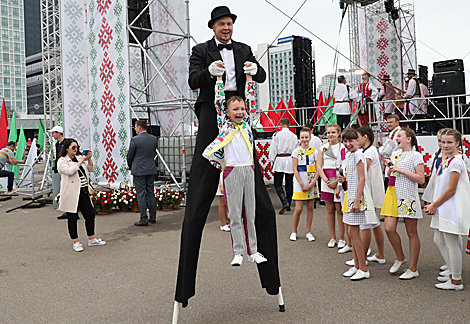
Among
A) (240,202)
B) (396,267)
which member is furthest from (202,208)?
(396,267)

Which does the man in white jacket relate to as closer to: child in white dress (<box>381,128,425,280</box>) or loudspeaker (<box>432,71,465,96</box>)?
child in white dress (<box>381,128,425,280</box>)

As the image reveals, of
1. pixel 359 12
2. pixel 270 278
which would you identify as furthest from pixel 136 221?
pixel 359 12

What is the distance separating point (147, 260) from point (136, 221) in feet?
9.48

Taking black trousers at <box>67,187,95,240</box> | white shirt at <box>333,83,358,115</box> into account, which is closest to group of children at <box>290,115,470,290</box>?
black trousers at <box>67,187,95,240</box>

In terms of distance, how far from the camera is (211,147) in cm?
309

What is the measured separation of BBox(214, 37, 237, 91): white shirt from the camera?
3191 mm

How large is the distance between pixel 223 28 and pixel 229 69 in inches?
11.7

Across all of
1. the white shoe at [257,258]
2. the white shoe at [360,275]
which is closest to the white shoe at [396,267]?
the white shoe at [360,275]

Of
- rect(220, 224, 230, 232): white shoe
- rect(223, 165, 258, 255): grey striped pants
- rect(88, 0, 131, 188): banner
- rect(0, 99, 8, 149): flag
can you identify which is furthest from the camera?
rect(0, 99, 8, 149): flag

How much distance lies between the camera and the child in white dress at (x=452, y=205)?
3.90m

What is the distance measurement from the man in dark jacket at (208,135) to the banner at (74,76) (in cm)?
918

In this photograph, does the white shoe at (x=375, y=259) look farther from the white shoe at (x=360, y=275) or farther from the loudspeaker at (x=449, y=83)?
the loudspeaker at (x=449, y=83)

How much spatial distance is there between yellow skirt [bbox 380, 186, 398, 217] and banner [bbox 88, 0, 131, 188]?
6956 millimetres

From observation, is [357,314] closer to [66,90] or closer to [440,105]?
[440,105]
